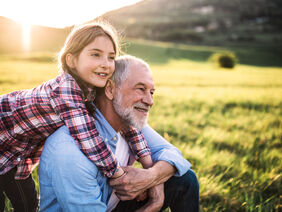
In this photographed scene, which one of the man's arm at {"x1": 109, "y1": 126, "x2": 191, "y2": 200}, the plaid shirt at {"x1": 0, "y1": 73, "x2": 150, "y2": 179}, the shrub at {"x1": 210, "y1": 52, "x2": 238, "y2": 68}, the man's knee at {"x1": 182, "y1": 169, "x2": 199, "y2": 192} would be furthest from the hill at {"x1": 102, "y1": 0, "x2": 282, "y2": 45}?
the man's knee at {"x1": 182, "y1": 169, "x2": 199, "y2": 192}

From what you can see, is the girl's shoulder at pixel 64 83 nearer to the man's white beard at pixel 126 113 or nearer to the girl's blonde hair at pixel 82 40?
the girl's blonde hair at pixel 82 40

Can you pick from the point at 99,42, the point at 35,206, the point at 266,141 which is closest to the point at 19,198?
the point at 35,206

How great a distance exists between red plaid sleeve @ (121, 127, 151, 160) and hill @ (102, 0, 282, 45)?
70323 mm

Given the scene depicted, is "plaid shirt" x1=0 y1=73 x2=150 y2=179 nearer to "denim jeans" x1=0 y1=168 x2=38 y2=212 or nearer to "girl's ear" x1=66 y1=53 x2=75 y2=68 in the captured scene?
"denim jeans" x1=0 y1=168 x2=38 y2=212

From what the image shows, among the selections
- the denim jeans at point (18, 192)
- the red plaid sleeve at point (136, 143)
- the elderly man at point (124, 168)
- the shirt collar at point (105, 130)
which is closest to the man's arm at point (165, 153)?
the elderly man at point (124, 168)

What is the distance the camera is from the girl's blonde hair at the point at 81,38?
2.24 metres

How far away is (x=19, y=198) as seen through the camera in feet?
7.38

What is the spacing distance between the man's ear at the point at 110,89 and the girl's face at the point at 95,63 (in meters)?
0.08

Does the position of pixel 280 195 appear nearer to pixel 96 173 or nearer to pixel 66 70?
pixel 96 173

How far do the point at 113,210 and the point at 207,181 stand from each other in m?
1.51

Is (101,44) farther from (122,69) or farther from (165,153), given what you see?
(165,153)

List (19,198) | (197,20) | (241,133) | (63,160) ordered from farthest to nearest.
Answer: (197,20) → (241,133) → (19,198) → (63,160)

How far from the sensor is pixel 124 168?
198 cm

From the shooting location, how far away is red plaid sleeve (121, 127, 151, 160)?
2.29 metres
